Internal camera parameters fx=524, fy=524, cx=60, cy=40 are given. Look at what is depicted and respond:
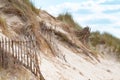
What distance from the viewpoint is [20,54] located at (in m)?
11.5

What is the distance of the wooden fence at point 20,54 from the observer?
35.5ft

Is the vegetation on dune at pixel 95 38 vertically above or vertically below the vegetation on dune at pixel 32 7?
below

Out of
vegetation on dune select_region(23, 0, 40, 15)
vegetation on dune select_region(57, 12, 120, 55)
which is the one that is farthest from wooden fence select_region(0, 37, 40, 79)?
vegetation on dune select_region(57, 12, 120, 55)

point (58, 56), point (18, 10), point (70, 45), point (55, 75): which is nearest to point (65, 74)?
point (55, 75)

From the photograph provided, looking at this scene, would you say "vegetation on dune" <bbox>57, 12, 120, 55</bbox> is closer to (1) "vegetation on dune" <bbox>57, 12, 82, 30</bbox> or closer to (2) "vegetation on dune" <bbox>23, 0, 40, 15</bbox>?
(1) "vegetation on dune" <bbox>57, 12, 82, 30</bbox>

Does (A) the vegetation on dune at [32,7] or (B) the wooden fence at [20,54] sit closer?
(B) the wooden fence at [20,54]

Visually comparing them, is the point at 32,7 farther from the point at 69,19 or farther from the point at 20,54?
the point at 20,54

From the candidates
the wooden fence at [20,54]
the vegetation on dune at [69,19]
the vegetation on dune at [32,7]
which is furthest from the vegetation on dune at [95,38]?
the wooden fence at [20,54]

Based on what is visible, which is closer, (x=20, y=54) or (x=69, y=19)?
(x=20, y=54)

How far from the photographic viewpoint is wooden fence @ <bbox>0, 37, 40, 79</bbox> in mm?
10812

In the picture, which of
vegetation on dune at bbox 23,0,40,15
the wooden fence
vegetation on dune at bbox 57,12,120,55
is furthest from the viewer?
vegetation on dune at bbox 57,12,120,55

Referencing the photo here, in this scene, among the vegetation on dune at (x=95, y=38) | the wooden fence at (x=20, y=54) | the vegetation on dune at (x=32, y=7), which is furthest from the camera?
the vegetation on dune at (x=95, y=38)

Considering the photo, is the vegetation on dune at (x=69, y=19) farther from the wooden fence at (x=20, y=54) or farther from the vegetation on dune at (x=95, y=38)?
the wooden fence at (x=20, y=54)

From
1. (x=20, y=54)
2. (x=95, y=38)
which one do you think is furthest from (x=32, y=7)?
(x=20, y=54)
